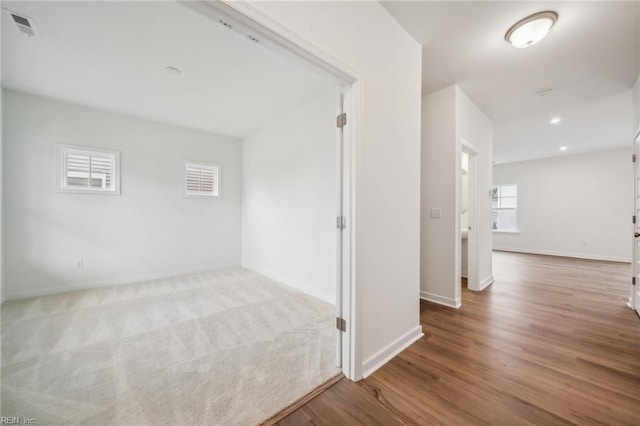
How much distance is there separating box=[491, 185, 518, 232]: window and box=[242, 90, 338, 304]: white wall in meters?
7.26

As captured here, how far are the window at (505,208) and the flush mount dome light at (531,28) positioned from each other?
6.81m

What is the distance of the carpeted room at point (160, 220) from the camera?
5.48 feet

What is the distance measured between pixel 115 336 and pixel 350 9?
11.3 feet

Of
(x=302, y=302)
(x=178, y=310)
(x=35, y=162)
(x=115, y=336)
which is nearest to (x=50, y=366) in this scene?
(x=115, y=336)

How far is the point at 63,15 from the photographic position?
1.95 m

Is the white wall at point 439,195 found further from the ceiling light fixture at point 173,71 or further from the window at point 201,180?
the window at point 201,180

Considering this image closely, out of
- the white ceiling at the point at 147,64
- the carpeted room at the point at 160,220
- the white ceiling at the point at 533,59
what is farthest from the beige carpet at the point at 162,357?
the white ceiling at the point at 533,59

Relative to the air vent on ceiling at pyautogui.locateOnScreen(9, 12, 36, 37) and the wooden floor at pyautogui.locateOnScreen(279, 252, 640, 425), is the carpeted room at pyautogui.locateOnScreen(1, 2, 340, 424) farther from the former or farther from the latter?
the wooden floor at pyautogui.locateOnScreen(279, 252, 640, 425)

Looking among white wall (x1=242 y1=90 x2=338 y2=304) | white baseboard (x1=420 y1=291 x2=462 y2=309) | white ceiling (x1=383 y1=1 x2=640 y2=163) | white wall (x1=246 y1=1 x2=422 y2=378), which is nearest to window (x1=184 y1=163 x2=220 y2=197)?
white wall (x1=242 y1=90 x2=338 y2=304)

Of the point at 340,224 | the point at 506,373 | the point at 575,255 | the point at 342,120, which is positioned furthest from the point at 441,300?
the point at 575,255

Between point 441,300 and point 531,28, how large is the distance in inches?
113

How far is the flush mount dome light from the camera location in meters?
1.92

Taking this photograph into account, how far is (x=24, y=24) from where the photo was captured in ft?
6.63

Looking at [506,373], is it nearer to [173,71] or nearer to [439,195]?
[439,195]
